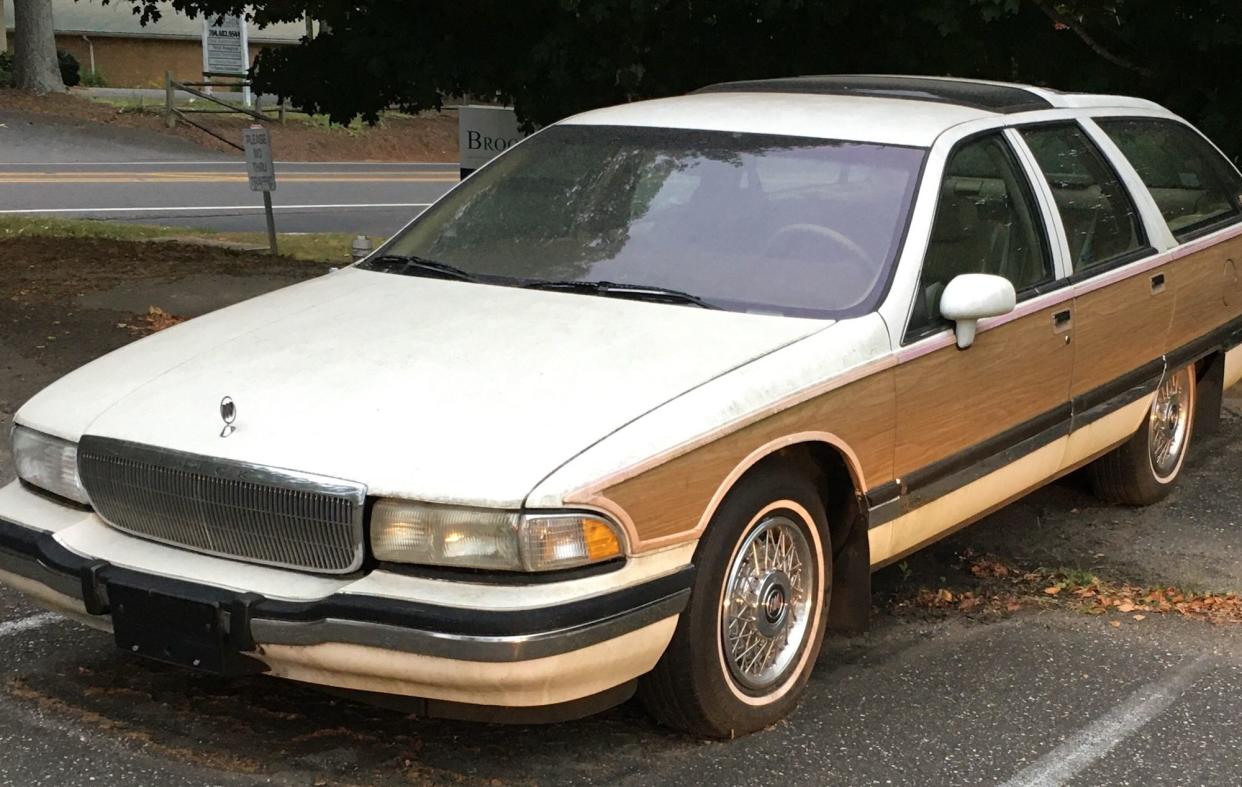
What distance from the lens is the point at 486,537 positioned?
3.36m

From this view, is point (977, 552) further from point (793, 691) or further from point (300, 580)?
point (300, 580)

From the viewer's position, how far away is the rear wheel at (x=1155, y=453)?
19.9ft

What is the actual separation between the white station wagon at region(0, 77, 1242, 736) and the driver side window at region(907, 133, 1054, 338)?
12 mm

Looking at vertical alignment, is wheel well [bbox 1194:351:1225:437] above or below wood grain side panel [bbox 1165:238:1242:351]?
below

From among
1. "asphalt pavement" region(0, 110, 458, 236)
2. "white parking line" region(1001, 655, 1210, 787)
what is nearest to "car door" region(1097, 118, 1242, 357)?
"white parking line" region(1001, 655, 1210, 787)

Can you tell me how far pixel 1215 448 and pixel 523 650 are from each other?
16.2 feet

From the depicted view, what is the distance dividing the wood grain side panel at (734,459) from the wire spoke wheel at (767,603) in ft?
0.80

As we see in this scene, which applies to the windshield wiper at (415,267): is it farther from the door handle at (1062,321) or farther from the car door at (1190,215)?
the car door at (1190,215)

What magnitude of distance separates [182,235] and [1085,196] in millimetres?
12463

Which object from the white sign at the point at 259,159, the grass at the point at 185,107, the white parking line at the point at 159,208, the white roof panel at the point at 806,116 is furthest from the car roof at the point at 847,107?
the grass at the point at 185,107

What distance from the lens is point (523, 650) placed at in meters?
3.33

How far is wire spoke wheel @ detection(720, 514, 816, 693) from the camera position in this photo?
3.88 metres

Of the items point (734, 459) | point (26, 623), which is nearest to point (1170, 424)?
point (734, 459)

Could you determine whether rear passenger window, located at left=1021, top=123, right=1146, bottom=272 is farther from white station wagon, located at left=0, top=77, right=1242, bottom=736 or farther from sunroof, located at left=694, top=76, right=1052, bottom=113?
sunroof, located at left=694, top=76, right=1052, bottom=113
